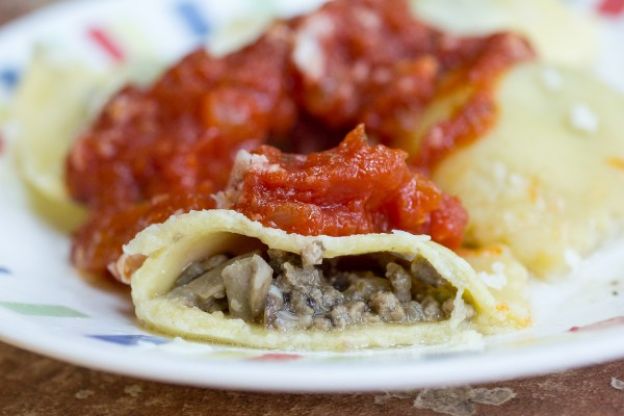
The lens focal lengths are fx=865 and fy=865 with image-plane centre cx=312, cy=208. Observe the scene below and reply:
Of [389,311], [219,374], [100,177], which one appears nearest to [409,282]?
[389,311]

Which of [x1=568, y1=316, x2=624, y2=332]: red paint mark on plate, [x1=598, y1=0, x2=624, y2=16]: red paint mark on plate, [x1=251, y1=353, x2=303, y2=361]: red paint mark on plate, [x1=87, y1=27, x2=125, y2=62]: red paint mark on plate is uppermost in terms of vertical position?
[x1=87, y1=27, x2=125, y2=62]: red paint mark on plate

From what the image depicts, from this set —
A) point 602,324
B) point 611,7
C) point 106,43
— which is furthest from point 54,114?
point 611,7

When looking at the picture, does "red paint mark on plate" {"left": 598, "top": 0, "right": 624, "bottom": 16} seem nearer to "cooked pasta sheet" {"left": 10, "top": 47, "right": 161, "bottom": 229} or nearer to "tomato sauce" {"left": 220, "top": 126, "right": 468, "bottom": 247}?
"cooked pasta sheet" {"left": 10, "top": 47, "right": 161, "bottom": 229}

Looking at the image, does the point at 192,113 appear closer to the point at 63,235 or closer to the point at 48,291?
the point at 63,235

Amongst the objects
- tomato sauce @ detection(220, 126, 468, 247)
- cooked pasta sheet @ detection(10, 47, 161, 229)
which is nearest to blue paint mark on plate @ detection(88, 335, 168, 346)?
tomato sauce @ detection(220, 126, 468, 247)

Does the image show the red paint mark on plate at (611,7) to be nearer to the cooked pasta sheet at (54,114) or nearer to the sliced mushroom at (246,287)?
the cooked pasta sheet at (54,114)

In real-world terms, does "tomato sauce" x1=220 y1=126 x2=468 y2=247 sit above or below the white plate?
above

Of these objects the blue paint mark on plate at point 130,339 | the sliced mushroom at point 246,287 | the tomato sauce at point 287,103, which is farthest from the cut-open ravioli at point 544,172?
the blue paint mark on plate at point 130,339

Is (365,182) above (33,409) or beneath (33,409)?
above
